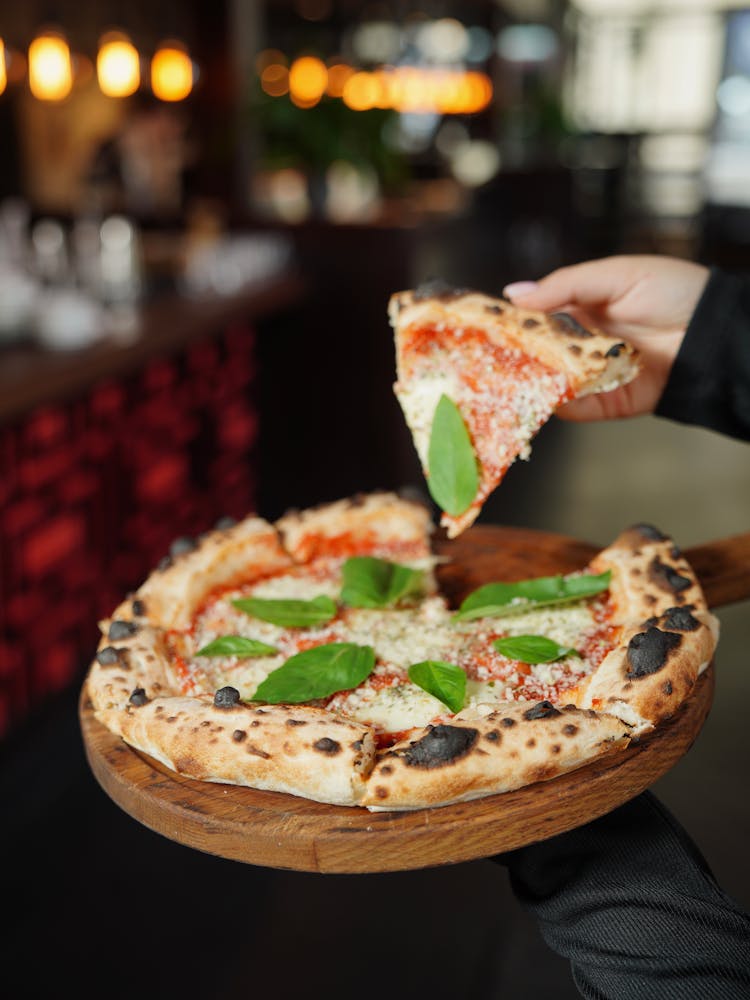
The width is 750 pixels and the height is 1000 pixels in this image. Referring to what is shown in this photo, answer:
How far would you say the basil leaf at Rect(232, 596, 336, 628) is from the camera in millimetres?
1417

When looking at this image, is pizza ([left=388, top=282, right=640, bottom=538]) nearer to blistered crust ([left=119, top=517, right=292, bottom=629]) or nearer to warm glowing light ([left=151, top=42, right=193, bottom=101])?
blistered crust ([left=119, top=517, right=292, bottom=629])

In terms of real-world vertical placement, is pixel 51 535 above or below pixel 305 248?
below

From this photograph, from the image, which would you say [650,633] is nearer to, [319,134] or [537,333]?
[537,333]

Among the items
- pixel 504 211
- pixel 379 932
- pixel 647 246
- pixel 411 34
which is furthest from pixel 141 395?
pixel 647 246

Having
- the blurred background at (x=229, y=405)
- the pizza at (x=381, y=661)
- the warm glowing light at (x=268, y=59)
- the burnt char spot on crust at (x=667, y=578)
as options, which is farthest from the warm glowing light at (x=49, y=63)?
the burnt char spot on crust at (x=667, y=578)

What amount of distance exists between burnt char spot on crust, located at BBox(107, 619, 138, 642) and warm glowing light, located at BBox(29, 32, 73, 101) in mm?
5919

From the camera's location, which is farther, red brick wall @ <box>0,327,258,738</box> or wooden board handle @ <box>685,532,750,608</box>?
red brick wall @ <box>0,327,258,738</box>

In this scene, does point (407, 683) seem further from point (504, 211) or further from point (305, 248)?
point (504, 211)

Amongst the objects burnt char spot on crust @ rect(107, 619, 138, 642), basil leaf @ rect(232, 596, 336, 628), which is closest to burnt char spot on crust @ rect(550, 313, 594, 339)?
basil leaf @ rect(232, 596, 336, 628)

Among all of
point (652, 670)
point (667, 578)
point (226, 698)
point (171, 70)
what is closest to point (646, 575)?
point (667, 578)

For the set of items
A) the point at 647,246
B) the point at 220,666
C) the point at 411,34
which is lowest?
the point at 647,246

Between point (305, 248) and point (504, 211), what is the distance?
17.9 ft

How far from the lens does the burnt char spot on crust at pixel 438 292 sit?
1.58 meters

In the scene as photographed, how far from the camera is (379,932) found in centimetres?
266
